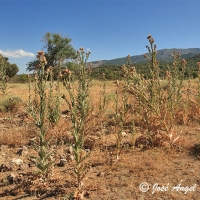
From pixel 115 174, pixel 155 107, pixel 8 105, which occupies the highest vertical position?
pixel 155 107

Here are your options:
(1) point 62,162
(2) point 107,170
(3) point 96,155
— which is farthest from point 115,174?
(1) point 62,162

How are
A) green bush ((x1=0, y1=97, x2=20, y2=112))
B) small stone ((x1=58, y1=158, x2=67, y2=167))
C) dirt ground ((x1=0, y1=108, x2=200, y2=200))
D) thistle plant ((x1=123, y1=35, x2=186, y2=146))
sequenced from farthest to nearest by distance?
1. green bush ((x1=0, y1=97, x2=20, y2=112))
2. thistle plant ((x1=123, y1=35, x2=186, y2=146))
3. small stone ((x1=58, y1=158, x2=67, y2=167))
4. dirt ground ((x1=0, y1=108, x2=200, y2=200))

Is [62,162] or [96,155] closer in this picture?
[62,162]

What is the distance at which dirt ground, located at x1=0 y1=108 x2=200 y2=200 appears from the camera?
2750 millimetres

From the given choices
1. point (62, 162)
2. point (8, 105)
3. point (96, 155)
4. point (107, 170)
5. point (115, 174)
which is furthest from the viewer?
point (8, 105)

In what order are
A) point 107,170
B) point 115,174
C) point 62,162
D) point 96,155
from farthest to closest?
point 96,155 < point 62,162 < point 107,170 < point 115,174

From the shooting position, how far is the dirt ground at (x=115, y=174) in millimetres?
2750

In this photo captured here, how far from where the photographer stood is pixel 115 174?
3256 millimetres

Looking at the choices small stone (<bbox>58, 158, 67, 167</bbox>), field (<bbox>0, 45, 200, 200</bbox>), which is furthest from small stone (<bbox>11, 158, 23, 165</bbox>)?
small stone (<bbox>58, 158, 67, 167</bbox>)

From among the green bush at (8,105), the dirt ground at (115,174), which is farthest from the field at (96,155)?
the green bush at (8,105)

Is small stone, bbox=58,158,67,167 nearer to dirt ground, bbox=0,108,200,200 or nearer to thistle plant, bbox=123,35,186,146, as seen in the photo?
dirt ground, bbox=0,108,200,200

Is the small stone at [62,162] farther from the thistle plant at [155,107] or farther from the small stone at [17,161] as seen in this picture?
the thistle plant at [155,107]

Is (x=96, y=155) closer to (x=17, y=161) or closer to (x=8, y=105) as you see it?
(x=17, y=161)

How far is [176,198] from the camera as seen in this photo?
2.56 meters
